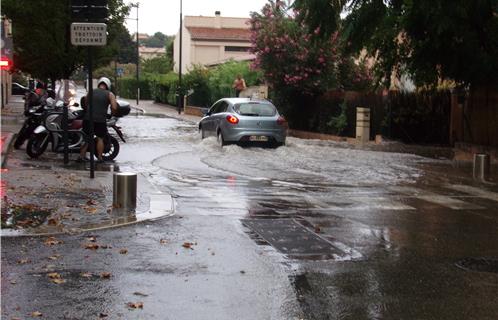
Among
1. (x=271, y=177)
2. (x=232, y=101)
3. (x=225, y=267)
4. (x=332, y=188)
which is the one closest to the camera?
(x=225, y=267)

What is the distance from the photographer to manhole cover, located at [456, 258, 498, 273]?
7.13 m

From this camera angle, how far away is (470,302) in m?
5.97

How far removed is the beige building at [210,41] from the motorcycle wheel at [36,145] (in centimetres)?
5724

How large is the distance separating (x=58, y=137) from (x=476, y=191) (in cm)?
927

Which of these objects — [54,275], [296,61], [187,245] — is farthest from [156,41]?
[54,275]

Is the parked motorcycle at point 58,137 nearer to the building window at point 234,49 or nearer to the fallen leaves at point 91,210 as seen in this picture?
the fallen leaves at point 91,210

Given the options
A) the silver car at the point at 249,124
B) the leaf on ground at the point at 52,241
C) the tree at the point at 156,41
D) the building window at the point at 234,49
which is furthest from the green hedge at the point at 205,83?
the tree at the point at 156,41

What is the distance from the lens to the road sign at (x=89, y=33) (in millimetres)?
11914

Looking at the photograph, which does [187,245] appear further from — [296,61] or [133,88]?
[133,88]

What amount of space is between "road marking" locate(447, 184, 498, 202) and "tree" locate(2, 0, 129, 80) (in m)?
17.2

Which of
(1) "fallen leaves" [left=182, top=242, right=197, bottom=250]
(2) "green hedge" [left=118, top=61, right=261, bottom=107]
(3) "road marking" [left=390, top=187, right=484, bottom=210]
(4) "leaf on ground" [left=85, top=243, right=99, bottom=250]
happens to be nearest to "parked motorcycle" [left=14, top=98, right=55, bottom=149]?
(3) "road marking" [left=390, top=187, right=484, bottom=210]

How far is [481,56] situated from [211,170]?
7.46m

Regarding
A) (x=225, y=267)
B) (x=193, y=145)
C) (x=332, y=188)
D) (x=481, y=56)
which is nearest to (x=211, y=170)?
(x=332, y=188)

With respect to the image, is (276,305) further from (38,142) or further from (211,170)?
(38,142)
